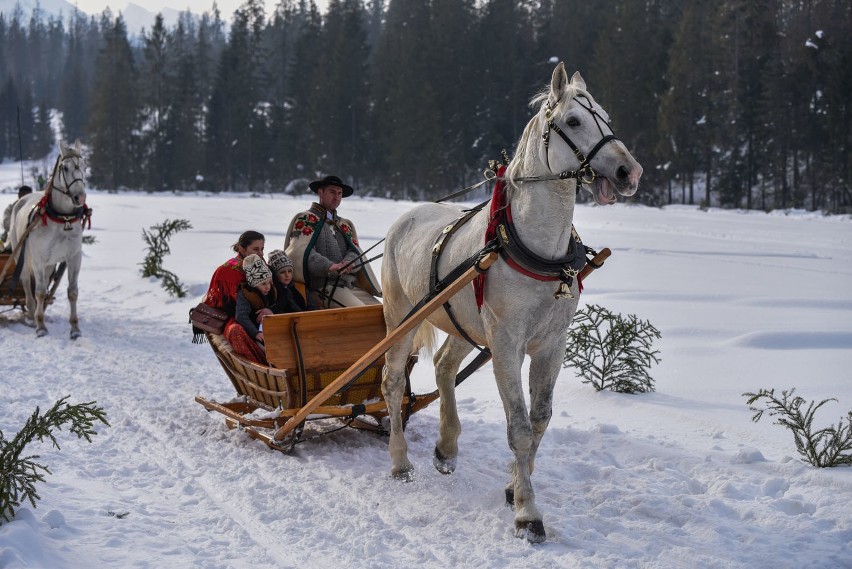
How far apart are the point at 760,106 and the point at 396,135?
Result: 67.6 ft

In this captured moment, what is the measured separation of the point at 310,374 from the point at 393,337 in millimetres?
1180

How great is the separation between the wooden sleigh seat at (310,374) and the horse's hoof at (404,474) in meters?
0.58

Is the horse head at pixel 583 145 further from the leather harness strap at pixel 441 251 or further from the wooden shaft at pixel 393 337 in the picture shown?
the leather harness strap at pixel 441 251

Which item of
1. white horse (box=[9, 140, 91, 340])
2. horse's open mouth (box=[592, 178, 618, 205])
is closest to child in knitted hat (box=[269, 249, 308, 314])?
horse's open mouth (box=[592, 178, 618, 205])

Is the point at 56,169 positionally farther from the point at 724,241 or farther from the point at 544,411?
the point at 724,241

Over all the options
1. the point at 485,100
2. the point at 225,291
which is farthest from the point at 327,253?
the point at 485,100

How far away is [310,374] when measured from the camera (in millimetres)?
5887

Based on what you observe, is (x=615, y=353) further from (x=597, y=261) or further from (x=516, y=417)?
(x=516, y=417)

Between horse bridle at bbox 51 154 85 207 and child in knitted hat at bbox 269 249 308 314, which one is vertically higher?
horse bridle at bbox 51 154 85 207

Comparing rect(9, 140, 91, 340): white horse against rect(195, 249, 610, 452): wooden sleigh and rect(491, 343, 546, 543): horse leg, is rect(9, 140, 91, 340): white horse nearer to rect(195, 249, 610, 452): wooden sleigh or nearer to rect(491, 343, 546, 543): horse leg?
rect(195, 249, 610, 452): wooden sleigh

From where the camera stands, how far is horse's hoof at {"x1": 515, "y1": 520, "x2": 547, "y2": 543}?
4.22 meters

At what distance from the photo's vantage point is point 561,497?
485 centimetres

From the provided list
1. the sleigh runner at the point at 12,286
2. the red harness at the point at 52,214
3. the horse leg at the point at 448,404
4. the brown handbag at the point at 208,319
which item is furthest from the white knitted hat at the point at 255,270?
the sleigh runner at the point at 12,286

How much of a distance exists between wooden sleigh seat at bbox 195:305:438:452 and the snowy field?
21 centimetres
